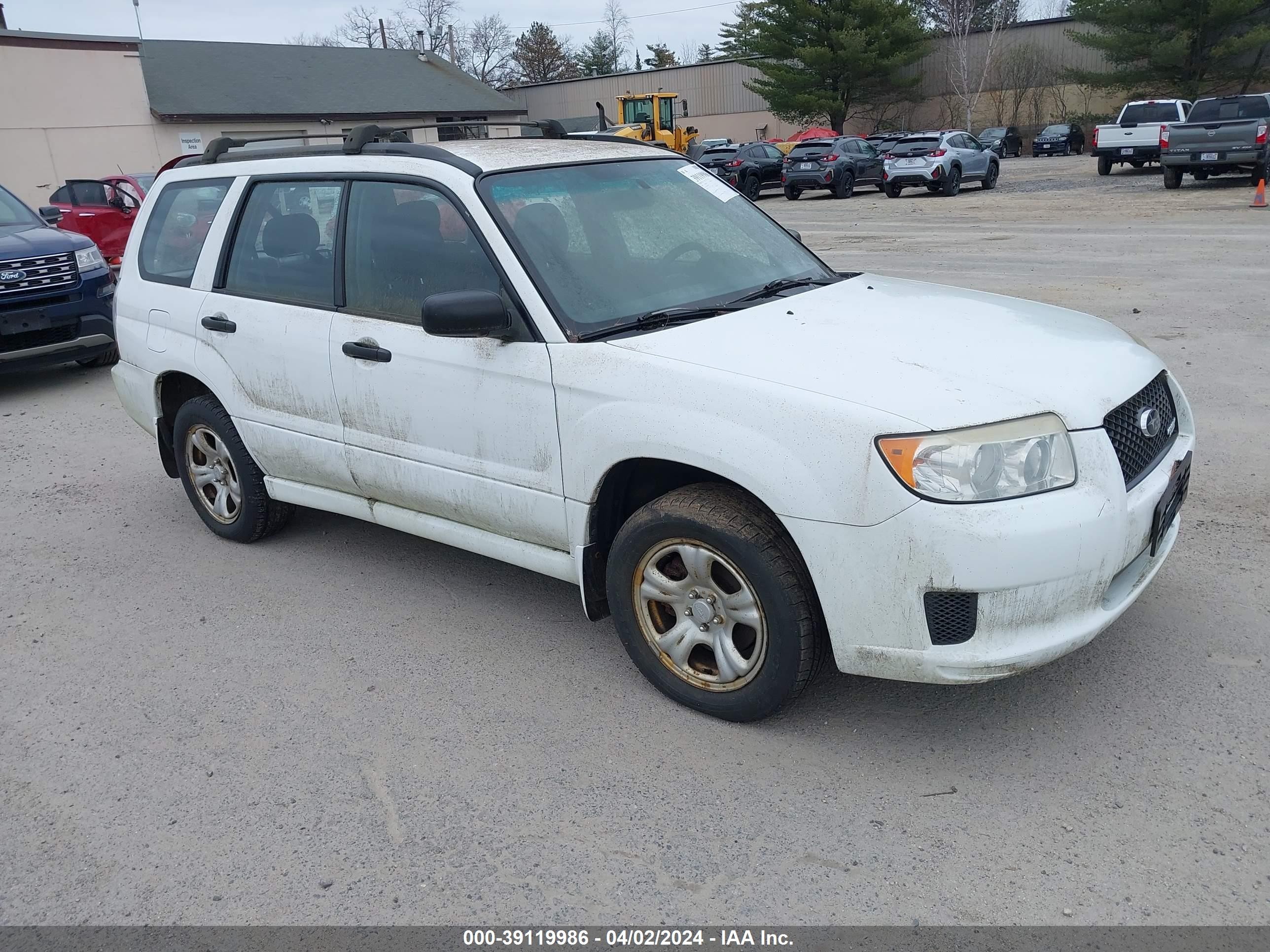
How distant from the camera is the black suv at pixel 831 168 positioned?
28000 mm

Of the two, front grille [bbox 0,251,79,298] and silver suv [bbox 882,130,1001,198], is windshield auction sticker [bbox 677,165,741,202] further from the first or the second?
silver suv [bbox 882,130,1001,198]

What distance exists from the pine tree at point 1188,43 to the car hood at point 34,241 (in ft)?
147

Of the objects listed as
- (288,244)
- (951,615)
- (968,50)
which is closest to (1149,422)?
(951,615)

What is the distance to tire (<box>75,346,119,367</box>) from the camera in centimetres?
1041

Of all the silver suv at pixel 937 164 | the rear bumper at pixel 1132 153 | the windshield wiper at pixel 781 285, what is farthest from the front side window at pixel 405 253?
the rear bumper at pixel 1132 153

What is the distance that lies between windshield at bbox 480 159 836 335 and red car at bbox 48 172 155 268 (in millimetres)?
13385

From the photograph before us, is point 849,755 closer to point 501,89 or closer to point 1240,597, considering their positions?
point 1240,597

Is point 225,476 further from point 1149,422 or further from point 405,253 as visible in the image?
point 1149,422

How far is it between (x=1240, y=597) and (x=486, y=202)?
331 centimetres

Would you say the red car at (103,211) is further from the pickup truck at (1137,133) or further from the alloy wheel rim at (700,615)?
the pickup truck at (1137,133)

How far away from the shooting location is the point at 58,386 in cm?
1001

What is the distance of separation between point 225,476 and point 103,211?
12.8 metres

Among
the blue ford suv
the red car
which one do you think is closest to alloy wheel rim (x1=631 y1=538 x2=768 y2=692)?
the blue ford suv

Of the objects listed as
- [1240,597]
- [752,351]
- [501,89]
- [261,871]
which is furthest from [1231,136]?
[501,89]
